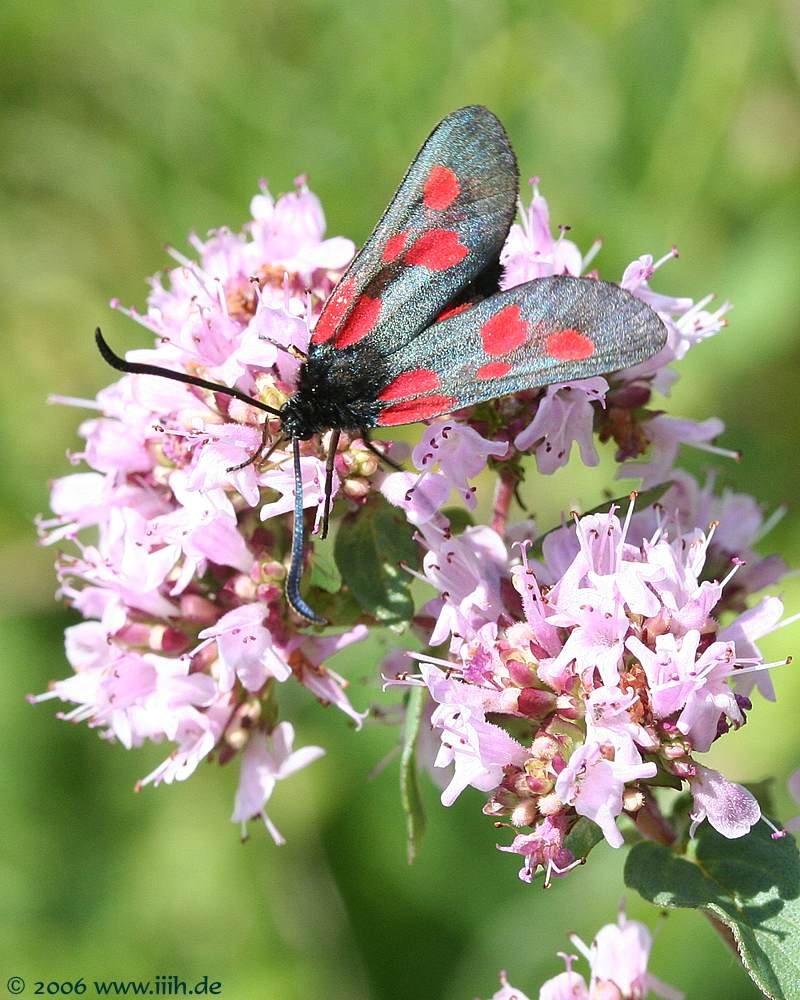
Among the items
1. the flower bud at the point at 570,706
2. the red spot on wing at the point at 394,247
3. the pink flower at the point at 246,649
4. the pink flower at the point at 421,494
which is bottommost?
the flower bud at the point at 570,706

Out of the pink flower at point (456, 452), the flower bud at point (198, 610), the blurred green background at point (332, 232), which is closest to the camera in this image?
the pink flower at point (456, 452)

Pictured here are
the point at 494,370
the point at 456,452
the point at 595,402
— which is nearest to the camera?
the point at 494,370

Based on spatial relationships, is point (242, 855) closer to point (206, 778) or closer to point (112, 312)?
point (206, 778)

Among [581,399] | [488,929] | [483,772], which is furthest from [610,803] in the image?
[488,929]

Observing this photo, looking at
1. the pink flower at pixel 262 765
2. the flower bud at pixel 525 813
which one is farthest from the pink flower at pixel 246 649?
the flower bud at pixel 525 813

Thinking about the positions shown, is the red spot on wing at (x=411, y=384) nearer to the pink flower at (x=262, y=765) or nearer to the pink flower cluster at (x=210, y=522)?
the pink flower cluster at (x=210, y=522)

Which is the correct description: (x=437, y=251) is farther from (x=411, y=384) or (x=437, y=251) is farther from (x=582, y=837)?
(x=582, y=837)

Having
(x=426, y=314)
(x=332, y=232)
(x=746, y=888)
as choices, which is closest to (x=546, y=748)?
(x=746, y=888)
